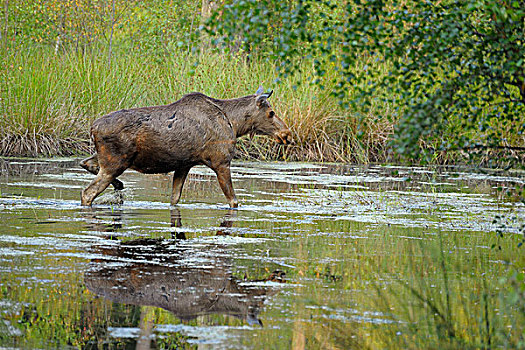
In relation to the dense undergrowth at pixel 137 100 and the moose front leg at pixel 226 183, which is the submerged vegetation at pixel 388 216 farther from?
the dense undergrowth at pixel 137 100

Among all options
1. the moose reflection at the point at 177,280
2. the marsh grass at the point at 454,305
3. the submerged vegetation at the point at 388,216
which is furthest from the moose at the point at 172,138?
the marsh grass at the point at 454,305

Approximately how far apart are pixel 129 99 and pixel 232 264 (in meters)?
15.5

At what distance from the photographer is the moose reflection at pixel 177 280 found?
5801mm

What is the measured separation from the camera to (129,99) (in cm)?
2222

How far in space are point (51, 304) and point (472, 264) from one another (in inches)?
163

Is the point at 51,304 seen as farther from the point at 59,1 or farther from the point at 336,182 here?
the point at 59,1

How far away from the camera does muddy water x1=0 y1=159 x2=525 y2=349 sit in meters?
5.14

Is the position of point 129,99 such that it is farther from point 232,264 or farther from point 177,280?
point 177,280

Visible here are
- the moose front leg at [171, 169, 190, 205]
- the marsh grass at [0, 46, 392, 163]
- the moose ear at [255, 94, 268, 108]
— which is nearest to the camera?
the moose front leg at [171, 169, 190, 205]

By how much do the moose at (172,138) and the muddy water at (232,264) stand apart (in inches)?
19.1

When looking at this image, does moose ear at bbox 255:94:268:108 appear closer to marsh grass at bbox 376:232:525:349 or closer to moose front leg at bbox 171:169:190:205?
moose front leg at bbox 171:169:190:205

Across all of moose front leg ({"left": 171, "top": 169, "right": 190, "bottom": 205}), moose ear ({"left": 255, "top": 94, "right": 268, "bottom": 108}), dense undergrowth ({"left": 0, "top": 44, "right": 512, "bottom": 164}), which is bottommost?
moose front leg ({"left": 171, "top": 169, "right": 190, "bottom": 205})

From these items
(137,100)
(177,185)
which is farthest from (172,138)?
(137,100)

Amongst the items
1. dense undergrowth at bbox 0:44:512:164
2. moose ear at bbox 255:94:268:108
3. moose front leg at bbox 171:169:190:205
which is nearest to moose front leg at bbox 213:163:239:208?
moose front leg at bbox 171:169:190:205
